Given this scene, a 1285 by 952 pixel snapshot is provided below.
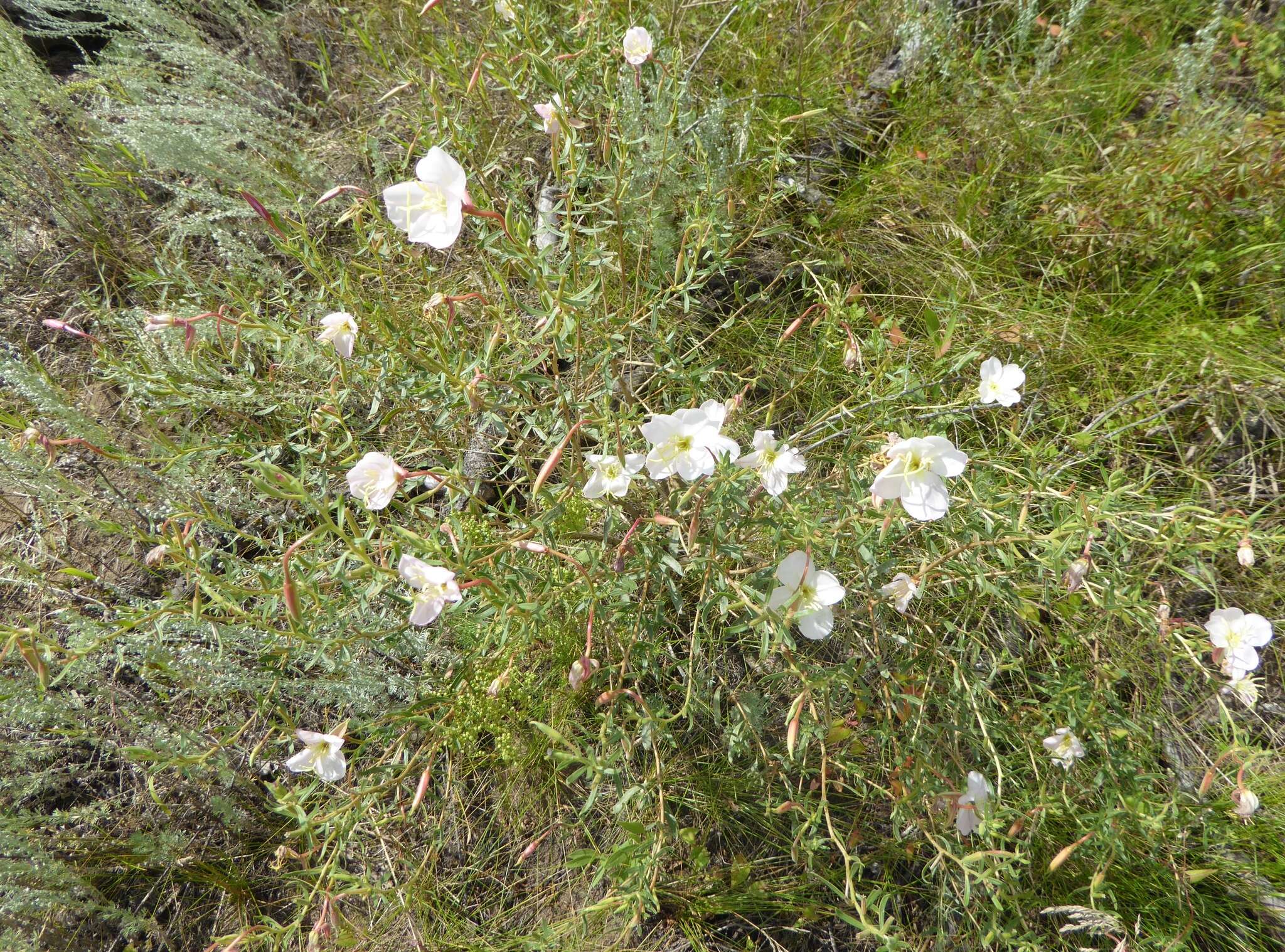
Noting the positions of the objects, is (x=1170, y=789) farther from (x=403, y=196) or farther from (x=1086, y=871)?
(x=403, y=196)

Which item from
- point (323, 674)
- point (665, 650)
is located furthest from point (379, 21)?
point (665, 650)

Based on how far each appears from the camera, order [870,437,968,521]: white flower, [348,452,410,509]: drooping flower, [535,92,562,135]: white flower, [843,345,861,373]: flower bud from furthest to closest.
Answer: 1. [843,345,861,373]: flower bud
2. [535,92,562,135]: white flower
3. [348,452,410,509]: drooping flower
4. [870,437,968,521]: white flower

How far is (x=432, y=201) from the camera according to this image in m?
1.58

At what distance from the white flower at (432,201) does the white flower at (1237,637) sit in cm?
A: 196

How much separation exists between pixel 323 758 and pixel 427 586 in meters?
0.52

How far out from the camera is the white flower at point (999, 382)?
202cm

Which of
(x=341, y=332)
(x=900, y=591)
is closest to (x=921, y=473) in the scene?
(x=900, y=591)

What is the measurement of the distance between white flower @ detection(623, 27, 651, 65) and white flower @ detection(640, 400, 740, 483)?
1158mm

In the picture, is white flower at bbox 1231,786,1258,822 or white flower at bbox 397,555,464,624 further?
white flower at bbox 1231,786,1258,822

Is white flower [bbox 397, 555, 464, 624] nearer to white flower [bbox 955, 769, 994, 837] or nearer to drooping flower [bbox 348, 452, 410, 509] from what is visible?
drooping flower [bbox 348, 452, 410, 509]

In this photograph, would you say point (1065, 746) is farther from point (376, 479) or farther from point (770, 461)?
point (376, 479)

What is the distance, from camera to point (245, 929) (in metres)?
1.64

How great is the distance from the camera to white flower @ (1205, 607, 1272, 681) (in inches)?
69.0


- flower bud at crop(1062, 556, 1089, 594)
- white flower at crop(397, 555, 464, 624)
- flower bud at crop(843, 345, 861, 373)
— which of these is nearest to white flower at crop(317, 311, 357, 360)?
white flower at crop(397, 555, 464, 624)
